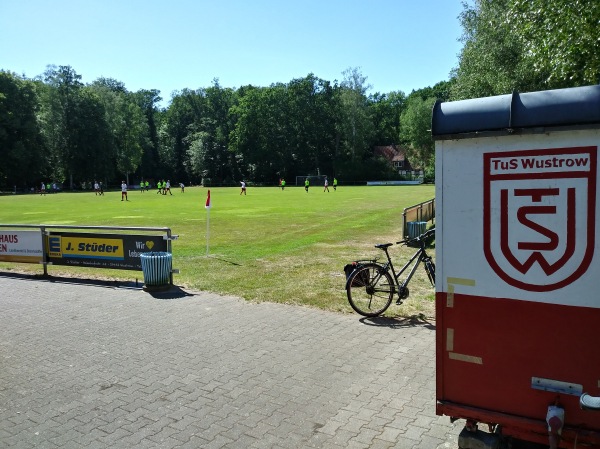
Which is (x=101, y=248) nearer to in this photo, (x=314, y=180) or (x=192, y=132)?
(x=314, y=180)

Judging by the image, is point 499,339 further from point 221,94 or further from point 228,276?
point 221,94

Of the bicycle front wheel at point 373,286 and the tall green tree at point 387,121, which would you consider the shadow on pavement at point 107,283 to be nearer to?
the bicycle front wheel at point 373,286

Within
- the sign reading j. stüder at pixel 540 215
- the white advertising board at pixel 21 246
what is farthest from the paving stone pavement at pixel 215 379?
the white advertising board at pixel 21 246

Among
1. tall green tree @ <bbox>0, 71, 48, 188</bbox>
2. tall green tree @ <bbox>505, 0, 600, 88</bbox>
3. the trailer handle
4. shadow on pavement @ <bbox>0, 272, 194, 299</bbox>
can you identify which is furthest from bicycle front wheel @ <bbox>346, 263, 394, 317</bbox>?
tall green tree @ <bbox>0, 71, 48, 188</bbox>

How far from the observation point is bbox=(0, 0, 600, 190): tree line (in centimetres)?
7919

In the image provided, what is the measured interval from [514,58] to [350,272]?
19.3 meters

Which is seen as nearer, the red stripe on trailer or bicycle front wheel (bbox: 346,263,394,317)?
the red stripe on trailer

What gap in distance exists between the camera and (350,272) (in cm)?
858

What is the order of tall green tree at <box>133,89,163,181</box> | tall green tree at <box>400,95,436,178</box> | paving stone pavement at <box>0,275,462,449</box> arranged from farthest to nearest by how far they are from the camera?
tall green tree at <box>133,89,163,181</box> < tall green tree at <box>400,95,436,178</box> < paving stone pavement at <box>0,275,462,449</box>

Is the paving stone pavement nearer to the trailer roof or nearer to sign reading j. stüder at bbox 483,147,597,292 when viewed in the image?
sign reading j. stüder at bbox 483,147,597,292

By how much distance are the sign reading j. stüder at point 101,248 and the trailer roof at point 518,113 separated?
346 inches

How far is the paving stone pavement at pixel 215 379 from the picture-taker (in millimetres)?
4777

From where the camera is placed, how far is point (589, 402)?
116 inches

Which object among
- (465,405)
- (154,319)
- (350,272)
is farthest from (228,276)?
(465,405)
